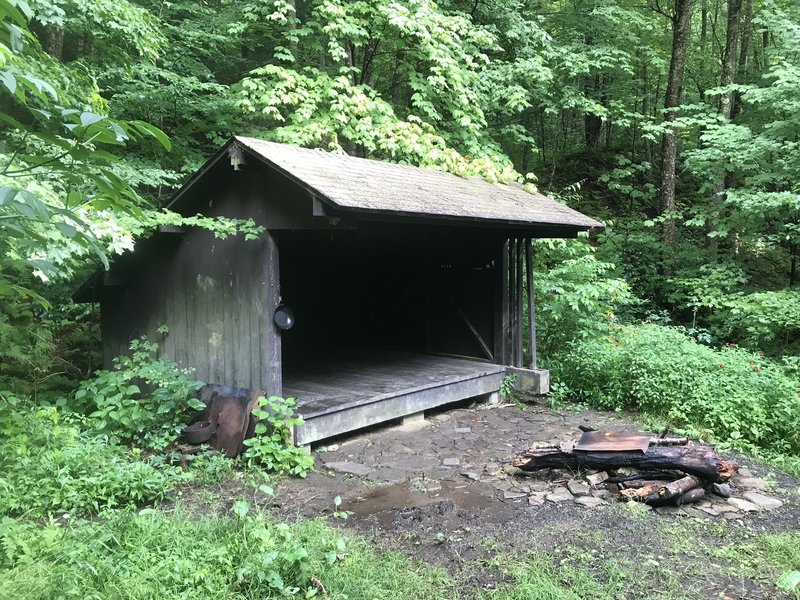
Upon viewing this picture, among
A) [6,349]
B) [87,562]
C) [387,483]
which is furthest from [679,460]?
[6,349]

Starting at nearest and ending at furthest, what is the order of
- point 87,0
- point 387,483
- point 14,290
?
point 14,290
point 387,483
point 87,0

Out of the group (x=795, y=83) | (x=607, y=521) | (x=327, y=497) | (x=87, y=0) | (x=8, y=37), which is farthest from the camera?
(x=795, y=83)

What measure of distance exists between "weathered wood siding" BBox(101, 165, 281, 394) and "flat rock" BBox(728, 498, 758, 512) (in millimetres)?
3964

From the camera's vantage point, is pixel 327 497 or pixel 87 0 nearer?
pixel 327 497

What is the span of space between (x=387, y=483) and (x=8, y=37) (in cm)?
445

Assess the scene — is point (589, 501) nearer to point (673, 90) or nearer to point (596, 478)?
point (596, 478)

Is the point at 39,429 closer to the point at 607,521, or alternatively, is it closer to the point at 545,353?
the point at 607,521

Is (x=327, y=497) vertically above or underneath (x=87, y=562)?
underneath

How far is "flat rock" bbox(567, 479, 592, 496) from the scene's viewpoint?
15.2ft

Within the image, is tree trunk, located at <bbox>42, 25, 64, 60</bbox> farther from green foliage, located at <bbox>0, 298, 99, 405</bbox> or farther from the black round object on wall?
the black round object on wall

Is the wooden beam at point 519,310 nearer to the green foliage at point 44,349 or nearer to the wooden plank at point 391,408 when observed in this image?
the wooden plank at point 391,408

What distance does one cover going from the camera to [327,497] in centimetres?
468

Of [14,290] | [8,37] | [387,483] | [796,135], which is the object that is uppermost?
[796,135]

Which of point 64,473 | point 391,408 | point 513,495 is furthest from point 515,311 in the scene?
point 64,473
